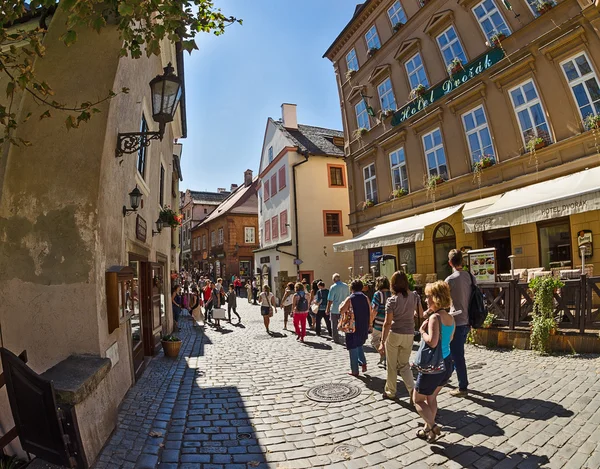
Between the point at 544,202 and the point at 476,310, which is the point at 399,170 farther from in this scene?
the point at 476,310

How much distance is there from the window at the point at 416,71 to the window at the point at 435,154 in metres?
1.98

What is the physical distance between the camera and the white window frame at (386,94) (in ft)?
55.1

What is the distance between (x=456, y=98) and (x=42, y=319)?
1341 centimetres

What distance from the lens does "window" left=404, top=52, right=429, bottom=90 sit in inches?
596

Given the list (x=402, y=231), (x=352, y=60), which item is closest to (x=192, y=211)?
(x=352, y=60)

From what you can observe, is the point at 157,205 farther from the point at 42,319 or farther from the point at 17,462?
the point at 17,462

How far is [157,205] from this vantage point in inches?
415

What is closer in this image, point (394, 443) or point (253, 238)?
point (394, 443)

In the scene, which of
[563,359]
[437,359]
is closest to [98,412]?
[437,359]

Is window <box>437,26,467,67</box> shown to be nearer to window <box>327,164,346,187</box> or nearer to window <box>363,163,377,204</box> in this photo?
window <box>363,163,377,204</box>

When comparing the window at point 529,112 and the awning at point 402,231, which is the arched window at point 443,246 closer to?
the awning at point 402,231

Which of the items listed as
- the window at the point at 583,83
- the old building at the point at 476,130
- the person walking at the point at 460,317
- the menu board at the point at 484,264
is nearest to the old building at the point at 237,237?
the old building at the point at 476,130

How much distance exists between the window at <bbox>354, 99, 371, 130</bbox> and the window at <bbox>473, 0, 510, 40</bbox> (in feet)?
21.5

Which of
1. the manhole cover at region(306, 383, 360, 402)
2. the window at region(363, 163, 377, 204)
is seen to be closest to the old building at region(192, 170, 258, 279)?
the window at region(363, 163, 377, 204)
